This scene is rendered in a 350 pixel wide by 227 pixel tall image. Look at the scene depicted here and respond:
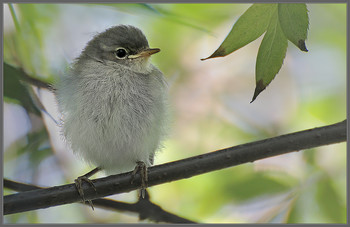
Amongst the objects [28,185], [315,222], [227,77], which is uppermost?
[227,77]

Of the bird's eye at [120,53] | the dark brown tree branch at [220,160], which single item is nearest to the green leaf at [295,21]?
the dark brown tree branch at [220,160]

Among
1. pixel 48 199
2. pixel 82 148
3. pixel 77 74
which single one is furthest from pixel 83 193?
pixel 77 74

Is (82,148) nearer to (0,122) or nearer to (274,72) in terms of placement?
(0,122)

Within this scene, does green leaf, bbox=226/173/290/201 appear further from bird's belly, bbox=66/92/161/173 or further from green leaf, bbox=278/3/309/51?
green leaf, bbox=278/3/309/51

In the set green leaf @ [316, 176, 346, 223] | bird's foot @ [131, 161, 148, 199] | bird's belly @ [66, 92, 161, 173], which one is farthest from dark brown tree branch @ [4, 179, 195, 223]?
green leaf @ [316, 176, 346, 223]

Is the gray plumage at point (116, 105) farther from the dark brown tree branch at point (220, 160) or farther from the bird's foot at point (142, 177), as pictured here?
the dark brown tree branch at point (220, 160)

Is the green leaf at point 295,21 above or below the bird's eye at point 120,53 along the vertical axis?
below

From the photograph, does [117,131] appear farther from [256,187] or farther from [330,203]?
[330,203]
